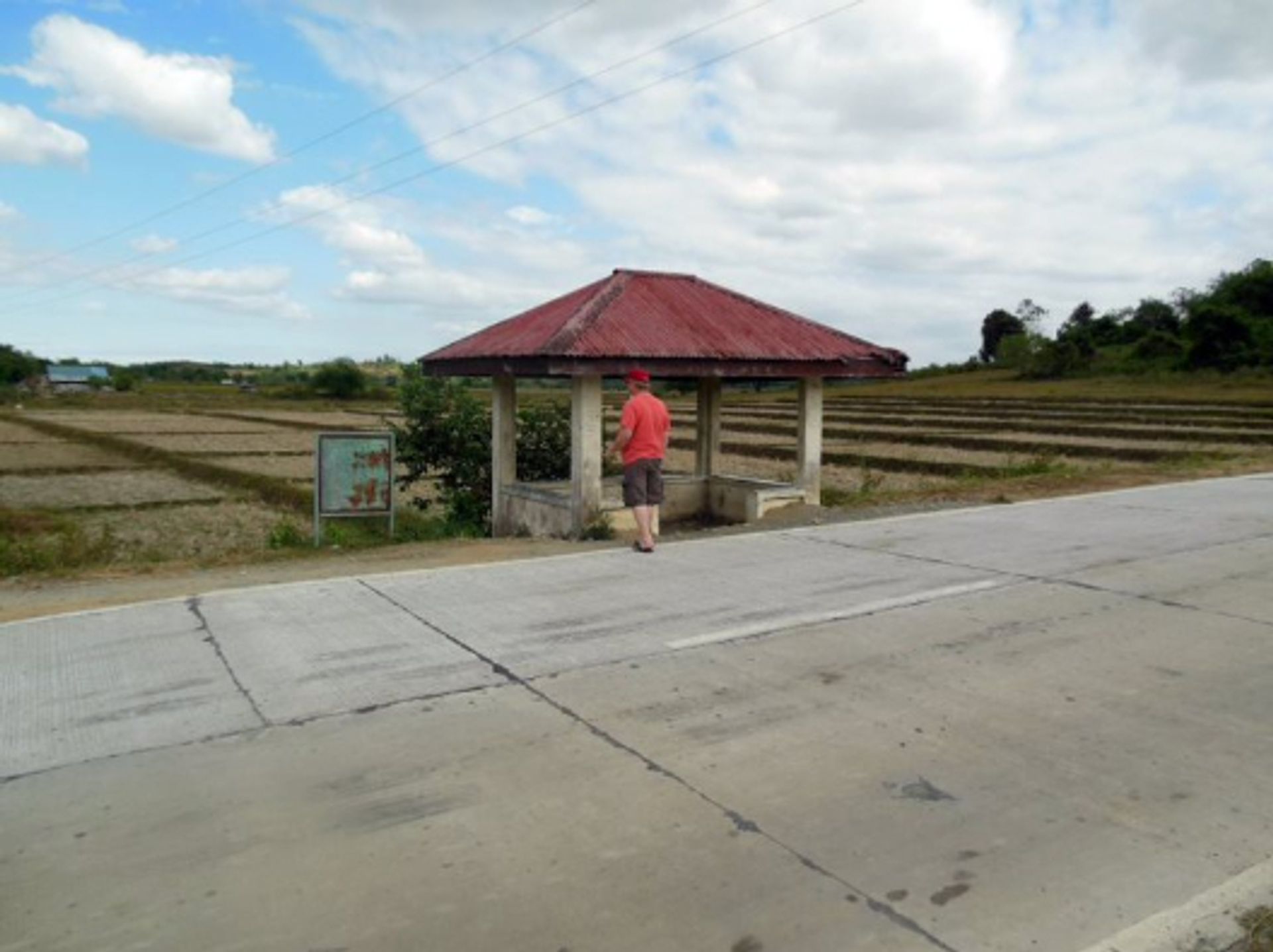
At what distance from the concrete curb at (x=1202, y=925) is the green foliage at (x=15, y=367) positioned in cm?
10731

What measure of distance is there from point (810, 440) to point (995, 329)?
96860 millimetres

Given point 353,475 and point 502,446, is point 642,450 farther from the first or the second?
point 502,446

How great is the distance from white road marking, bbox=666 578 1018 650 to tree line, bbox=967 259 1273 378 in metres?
56.1

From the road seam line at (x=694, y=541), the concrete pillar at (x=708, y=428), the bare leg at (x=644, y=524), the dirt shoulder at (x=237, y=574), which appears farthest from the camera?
the concrete pillar at (x=708, y=428)

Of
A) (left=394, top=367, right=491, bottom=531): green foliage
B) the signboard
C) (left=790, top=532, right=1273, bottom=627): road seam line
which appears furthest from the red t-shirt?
(left=394, top=367, right=491, bottom=531): green foliage

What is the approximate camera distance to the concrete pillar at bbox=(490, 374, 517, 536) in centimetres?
1284

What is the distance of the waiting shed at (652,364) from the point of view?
1054cm

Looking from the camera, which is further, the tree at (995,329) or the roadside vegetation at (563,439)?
the tree at (995,329)

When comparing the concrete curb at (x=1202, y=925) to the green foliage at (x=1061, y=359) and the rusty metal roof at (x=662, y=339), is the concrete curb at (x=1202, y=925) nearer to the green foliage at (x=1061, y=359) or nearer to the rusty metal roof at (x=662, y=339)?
the rusty metal roof at (x=662, y=339)

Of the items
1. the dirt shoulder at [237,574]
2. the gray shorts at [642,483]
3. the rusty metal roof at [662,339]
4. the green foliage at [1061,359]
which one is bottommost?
the dirt shoulder at [237,574]

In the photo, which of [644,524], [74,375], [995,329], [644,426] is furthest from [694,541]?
[74,375]

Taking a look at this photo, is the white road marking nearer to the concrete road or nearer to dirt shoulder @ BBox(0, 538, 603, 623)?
the concrete road

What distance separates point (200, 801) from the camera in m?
3.88

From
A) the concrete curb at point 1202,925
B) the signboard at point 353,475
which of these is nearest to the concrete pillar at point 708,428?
the signboard at point 353,475
